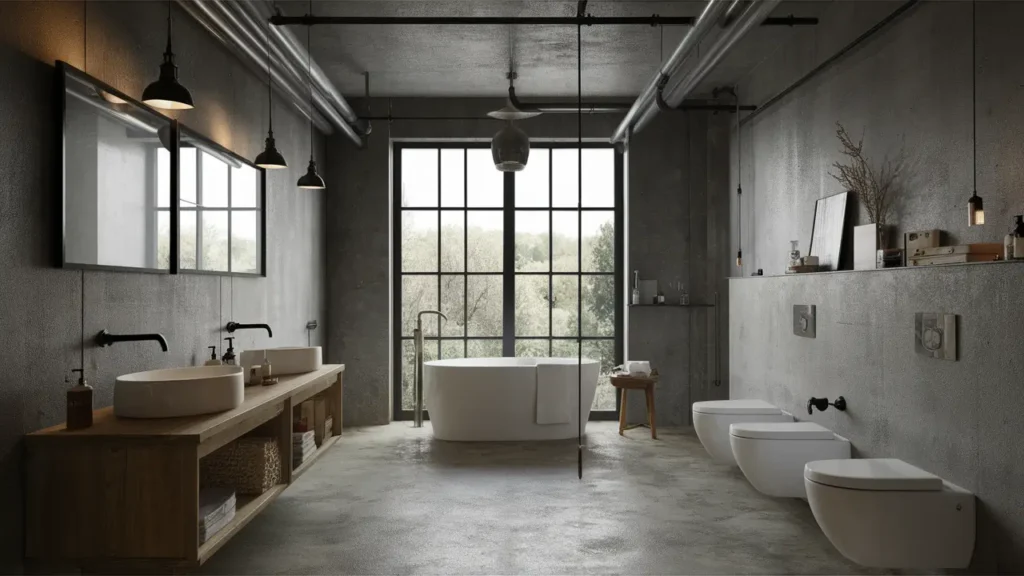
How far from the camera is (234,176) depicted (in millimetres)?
4574

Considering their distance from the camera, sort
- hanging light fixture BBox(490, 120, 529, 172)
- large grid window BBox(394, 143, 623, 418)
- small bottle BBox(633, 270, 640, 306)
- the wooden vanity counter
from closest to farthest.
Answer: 1. the wooden vanity counter
2. hanging light fixture BBox(490, 120, 529, 172)
3. small bottle BBox(633, 270, 640, 306)
4. large grid window BBox(394, 143, 623, 418)

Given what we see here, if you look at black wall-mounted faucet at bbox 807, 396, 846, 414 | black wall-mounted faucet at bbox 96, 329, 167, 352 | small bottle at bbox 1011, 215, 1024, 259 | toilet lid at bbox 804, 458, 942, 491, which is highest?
small bottle at bbox 1011, 215, 1024, 259

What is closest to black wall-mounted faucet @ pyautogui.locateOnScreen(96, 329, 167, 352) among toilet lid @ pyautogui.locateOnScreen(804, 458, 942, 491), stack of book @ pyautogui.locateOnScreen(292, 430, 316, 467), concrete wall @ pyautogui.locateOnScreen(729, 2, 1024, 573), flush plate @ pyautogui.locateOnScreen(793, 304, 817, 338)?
stack of book @ pyautogui.locateOnScreen(292, 430, 316, 467)

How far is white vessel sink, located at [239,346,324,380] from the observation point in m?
4.16

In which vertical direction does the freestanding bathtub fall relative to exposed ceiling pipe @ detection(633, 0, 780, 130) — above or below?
below

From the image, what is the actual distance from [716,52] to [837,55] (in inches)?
31.5

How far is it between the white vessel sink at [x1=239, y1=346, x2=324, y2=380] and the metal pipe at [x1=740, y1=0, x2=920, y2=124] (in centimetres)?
368

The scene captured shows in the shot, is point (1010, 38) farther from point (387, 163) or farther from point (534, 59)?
point (387, 163)

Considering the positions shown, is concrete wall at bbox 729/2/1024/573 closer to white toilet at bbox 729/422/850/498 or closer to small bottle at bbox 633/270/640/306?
white toilet at bbox 729/422/850/498

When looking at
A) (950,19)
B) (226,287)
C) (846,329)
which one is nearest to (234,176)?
(226,287)

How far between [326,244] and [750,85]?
4.05 metres

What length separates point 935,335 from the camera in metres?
3.16

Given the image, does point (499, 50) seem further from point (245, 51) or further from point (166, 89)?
point (166, 89)

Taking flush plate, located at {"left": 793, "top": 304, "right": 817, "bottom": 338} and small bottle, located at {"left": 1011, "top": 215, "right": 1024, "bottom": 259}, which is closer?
small bottle, located at {"left": 1011, "top": 215, "right": 1024, "bottom": 259}
